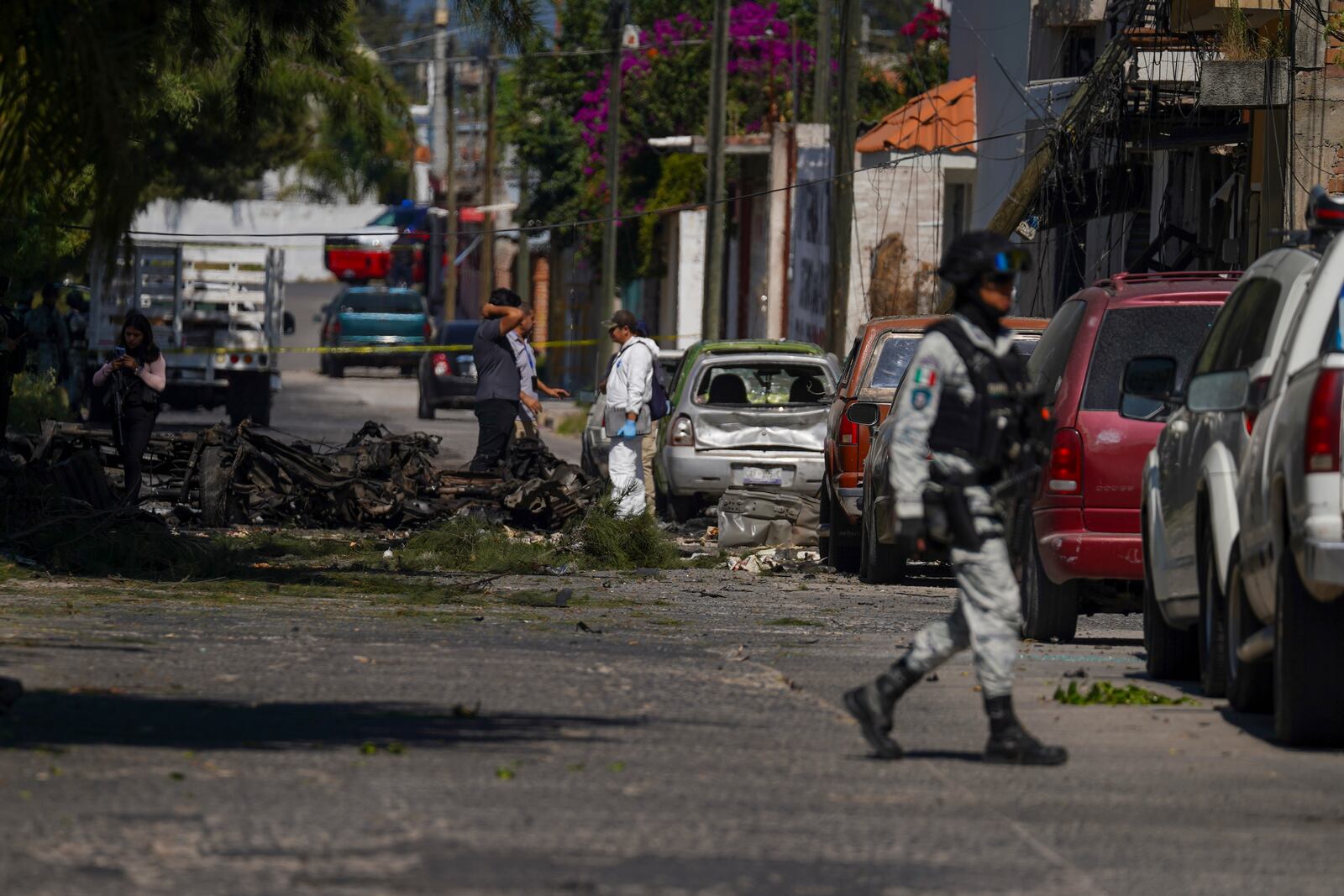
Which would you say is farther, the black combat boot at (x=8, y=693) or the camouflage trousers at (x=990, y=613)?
the black combat boot at (x=8, y=693)

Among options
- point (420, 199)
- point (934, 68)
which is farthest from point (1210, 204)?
point (420, 199)

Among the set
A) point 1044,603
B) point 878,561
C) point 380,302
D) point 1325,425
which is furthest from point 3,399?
point 380,302

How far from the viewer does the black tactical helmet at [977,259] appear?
24.9ft

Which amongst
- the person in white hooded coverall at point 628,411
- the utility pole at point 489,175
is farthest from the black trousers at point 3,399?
the utility pole at point 489,175

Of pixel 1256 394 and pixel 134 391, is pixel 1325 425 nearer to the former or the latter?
pixel 1256 394

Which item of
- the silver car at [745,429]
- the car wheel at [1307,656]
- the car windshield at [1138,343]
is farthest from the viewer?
the silver car at [745,429]

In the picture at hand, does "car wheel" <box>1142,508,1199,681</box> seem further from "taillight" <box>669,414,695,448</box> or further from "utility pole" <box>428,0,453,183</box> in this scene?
"utility pole" <box>428,0,453,183</box>

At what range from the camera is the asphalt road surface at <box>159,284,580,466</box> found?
110ft

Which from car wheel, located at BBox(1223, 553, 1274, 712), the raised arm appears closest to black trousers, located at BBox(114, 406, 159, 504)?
the raised arm

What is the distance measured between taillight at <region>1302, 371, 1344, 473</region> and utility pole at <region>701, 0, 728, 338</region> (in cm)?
2471

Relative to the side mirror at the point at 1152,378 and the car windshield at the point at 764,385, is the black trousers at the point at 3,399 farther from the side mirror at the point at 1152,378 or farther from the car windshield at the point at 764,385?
the side mirror at the point at 1152,378

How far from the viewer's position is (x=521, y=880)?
558cm

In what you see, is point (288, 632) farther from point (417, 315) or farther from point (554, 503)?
point (417, 315)

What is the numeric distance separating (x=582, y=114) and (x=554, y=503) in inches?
1327
